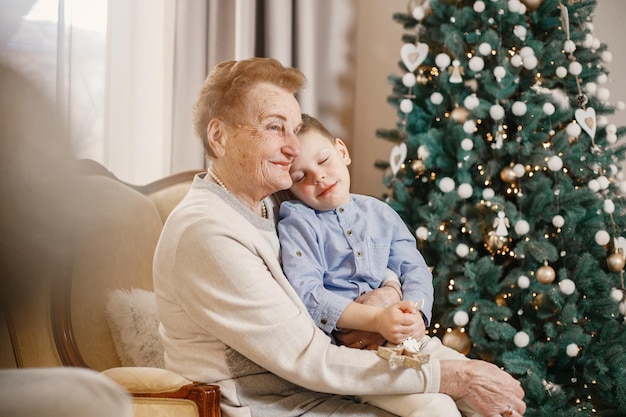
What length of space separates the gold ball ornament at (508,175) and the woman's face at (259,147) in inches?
49.0

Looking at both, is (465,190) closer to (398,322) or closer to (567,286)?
(567,286)

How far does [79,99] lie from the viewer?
0.38 metres

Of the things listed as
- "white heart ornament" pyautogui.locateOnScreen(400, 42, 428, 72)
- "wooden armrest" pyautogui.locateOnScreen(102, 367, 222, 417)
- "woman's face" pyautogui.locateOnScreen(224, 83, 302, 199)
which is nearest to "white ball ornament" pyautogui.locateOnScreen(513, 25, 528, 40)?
"white heart ornament" pyautogui.locateOnScreen(400, 42, 428, 72)

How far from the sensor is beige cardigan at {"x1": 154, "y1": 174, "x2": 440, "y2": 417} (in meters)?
1.44

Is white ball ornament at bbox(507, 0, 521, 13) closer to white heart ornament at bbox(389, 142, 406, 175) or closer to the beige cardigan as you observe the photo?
white heart ornament at bbox(389, 142, 406, 175)

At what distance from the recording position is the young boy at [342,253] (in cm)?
160

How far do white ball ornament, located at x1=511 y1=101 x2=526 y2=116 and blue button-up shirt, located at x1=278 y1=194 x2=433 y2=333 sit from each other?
3.05 ft

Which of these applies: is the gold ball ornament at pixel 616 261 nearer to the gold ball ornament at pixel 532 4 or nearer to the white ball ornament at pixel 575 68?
the white ball ornament at pixel 575 68

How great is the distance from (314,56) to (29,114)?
3223 millimetres

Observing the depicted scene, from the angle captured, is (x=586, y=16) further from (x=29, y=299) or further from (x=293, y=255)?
(x=29, y=299)

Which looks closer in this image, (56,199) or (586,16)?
(56,199)

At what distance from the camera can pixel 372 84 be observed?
385 centimetres

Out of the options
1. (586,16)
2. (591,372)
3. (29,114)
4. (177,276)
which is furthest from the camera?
(586,16)

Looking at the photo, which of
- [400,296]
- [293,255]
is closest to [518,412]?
[400,296]
